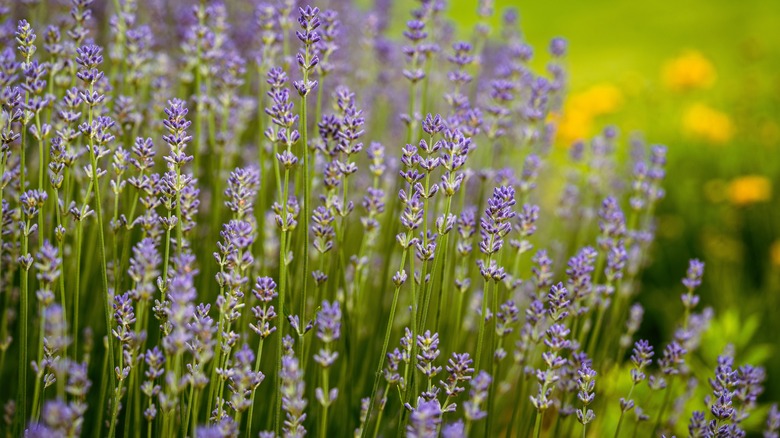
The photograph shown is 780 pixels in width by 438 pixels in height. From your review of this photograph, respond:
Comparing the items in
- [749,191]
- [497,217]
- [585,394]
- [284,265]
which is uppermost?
[749,191]

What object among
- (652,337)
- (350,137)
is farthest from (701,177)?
(350,137)

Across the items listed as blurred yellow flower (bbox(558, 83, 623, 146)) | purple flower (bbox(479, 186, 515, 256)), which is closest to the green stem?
purple flower (bbox(479, 186, 515, 256))

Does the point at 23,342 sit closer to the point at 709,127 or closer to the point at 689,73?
the point at 709,127

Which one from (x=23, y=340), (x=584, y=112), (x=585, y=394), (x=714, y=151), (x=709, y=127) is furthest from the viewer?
(x=584, y=112)

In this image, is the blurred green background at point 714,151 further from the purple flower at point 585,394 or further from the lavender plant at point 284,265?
the purple flower at point 585,394

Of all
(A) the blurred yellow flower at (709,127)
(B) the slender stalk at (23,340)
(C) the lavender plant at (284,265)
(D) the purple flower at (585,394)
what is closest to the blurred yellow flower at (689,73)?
(A) the blurred yellow flower at (709,127)

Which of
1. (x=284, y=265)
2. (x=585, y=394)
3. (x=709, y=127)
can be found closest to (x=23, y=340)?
(x=284, y=265)
